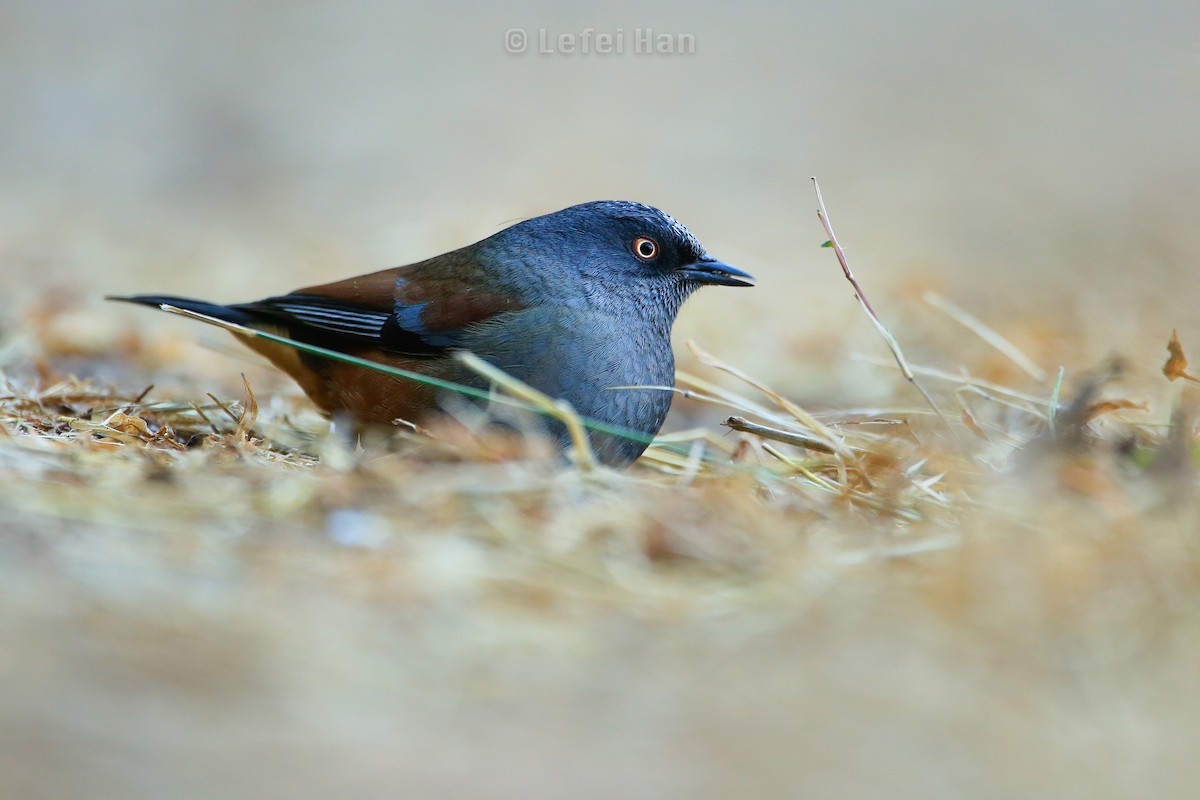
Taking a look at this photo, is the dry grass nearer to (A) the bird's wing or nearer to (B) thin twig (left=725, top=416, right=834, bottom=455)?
(B) thin twig (left=725, top=416, right=834, bottom=455)

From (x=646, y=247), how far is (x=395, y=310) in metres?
1.00

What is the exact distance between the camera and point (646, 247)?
455cm

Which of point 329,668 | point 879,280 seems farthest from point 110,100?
point 329,668

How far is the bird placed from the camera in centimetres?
405

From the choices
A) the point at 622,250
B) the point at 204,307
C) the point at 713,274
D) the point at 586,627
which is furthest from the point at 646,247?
the point at 586,627

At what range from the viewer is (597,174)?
10.9 meters

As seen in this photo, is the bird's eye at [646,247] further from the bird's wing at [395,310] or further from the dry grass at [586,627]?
the dry grass at [586,627]

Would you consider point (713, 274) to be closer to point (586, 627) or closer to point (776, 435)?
point (776, 435)

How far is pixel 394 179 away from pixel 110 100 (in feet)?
11.9

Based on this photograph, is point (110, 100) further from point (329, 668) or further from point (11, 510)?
point (329, 668)

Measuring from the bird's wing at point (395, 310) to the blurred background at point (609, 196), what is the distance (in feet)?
4.43

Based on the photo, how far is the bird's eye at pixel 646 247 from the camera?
4543 millimetres

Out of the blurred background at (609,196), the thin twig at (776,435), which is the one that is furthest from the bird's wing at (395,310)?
the blurred background at (609,196)

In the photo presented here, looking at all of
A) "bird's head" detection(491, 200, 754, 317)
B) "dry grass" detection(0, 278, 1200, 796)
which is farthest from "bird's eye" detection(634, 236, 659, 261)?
"dry grass" detection(0, 278, 1200, 796)
